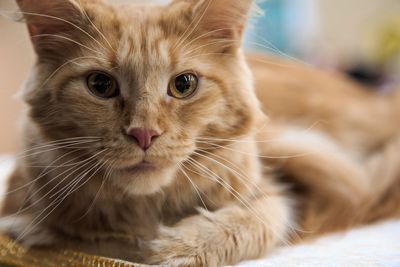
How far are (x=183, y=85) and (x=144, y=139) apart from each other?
20 centimetres

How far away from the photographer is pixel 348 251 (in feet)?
4.31

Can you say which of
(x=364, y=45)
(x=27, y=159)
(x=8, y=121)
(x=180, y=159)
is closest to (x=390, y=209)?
(x=180, y=159)

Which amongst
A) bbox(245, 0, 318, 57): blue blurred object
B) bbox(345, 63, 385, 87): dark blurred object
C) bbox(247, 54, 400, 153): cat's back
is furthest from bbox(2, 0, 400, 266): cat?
bbox(245, 0, 318, 57): blue blurred object

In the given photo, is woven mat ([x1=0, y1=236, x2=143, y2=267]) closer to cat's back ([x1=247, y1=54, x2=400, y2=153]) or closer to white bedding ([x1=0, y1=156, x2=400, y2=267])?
white bedding ([x1=0, y1=156, x2=400, y2=267])

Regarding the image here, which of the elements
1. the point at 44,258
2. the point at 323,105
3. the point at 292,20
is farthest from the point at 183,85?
the point at 292,20

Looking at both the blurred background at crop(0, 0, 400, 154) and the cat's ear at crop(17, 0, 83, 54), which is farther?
the blurred background at crop(0, 0, 400, 154)

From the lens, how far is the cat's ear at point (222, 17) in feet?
4.06

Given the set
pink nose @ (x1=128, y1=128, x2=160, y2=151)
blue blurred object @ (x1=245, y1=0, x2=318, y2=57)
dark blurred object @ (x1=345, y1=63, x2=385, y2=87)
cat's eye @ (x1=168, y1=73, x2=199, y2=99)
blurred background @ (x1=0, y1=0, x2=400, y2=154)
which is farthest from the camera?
blue blurred object @ (x1=245, y1=0, x2=318, y2=57)

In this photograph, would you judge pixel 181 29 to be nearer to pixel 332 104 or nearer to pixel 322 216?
pixel 322 216

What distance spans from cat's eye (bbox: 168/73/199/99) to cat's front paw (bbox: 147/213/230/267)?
0.32m

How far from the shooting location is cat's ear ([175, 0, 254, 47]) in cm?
124

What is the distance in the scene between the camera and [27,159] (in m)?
1.36

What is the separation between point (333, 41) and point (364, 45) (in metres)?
0.30

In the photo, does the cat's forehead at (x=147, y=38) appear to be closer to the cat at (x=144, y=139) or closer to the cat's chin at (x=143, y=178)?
the cat at (x=144, y=139)
